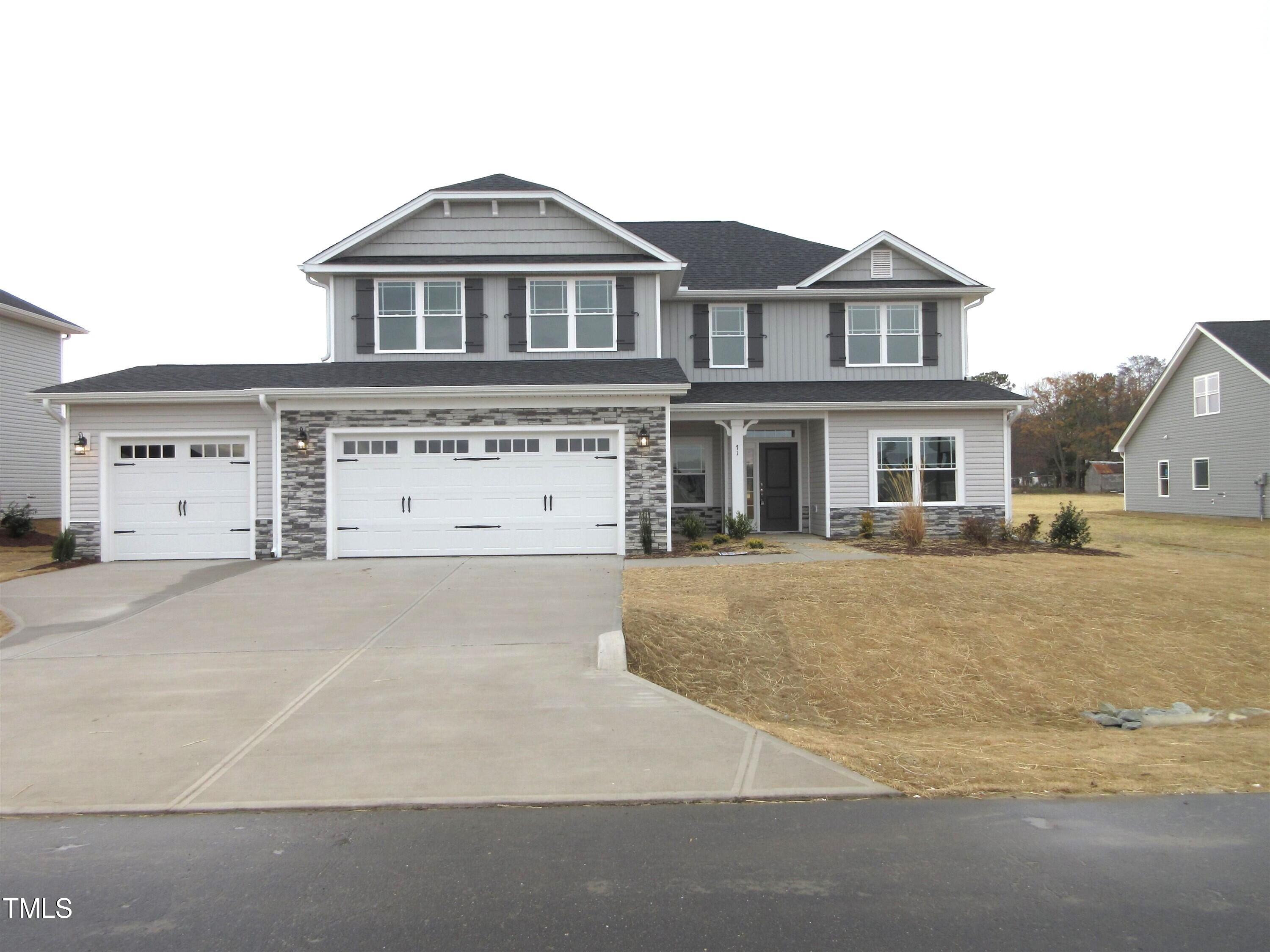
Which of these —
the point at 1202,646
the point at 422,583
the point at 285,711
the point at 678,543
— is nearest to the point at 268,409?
the point at 422,583

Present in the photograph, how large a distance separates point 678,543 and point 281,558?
7.23 metres

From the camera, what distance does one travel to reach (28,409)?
23.9 meters

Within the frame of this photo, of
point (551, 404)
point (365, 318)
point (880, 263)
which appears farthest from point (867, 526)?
point (365, 318)

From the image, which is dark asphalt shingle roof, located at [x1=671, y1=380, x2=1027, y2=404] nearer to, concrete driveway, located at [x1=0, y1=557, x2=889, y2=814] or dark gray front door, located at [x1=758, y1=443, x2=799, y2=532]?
dark gray front door, located at [x1=758, y1=443, x2=799, y2=532]

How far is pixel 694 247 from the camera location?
21.5m

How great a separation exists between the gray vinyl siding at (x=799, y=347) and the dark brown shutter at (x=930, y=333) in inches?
2.4

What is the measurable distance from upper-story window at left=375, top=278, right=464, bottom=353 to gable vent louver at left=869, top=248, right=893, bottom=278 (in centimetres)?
921

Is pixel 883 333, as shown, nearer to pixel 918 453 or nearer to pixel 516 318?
pixel 918 453

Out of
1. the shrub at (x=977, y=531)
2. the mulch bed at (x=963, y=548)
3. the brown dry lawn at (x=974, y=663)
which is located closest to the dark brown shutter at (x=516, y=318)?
the brown dry lawn at (x=974, y=663)

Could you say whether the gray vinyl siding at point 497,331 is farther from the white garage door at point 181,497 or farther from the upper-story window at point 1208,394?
the upper-story window at point 1208,394

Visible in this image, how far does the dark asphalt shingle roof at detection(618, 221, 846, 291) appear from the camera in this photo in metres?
19.5

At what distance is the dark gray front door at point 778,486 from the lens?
19.9 m

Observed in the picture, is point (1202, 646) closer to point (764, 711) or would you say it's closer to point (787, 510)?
point (764, 711)

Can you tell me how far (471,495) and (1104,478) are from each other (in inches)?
2194
